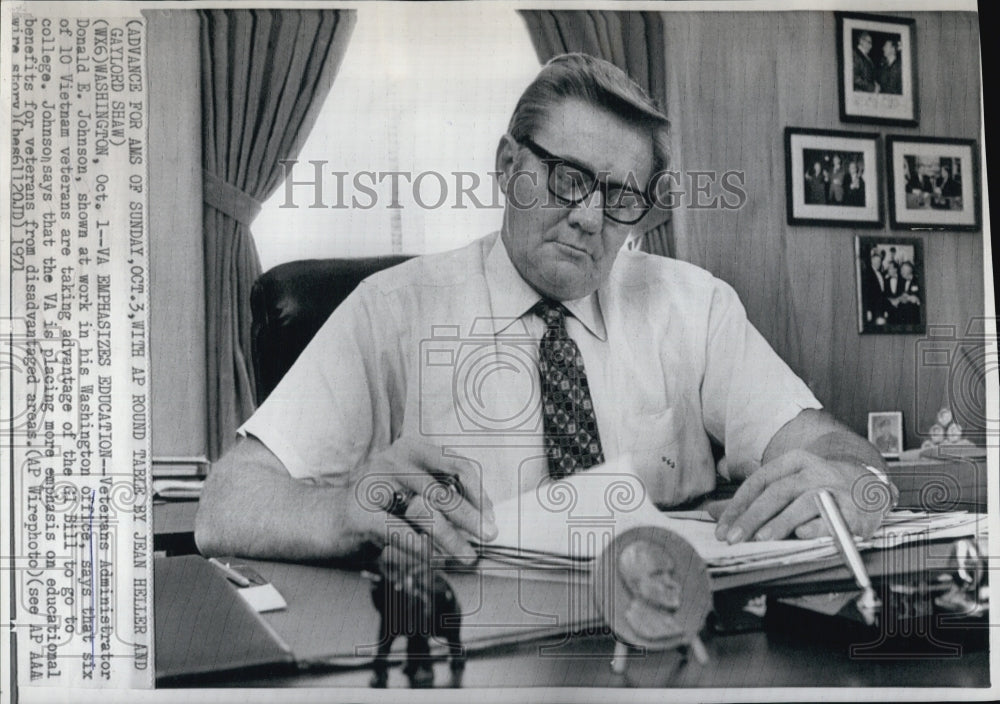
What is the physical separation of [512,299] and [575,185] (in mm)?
356

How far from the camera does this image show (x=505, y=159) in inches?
95.8

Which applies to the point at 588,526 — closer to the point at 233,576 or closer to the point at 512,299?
the point at 512,299

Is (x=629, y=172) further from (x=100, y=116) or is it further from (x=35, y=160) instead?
(x=35, y=160)

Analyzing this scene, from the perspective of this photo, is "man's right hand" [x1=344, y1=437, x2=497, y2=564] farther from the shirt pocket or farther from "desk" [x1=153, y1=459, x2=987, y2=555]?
"desk" [x1=153, y1=459, x2=987, y2=555]

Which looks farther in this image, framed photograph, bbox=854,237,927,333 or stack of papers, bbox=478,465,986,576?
framed photograph, bbox=854,237,927,333

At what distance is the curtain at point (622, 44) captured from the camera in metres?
2.45

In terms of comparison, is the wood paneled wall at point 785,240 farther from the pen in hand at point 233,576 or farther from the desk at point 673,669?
the pen in hand at point 233,576

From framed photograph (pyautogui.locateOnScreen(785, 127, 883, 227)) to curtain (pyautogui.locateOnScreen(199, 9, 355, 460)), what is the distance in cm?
131

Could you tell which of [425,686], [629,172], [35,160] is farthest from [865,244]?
[35,160]

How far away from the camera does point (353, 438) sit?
7.83 ft

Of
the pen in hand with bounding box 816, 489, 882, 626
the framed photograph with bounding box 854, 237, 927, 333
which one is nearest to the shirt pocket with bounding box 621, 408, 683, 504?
the pen in hand with bounding box 816, 489, 882, 626

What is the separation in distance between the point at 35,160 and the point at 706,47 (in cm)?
190

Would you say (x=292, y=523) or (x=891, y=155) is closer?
(x=292, y=523)

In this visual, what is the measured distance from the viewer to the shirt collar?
2434 millimetres
